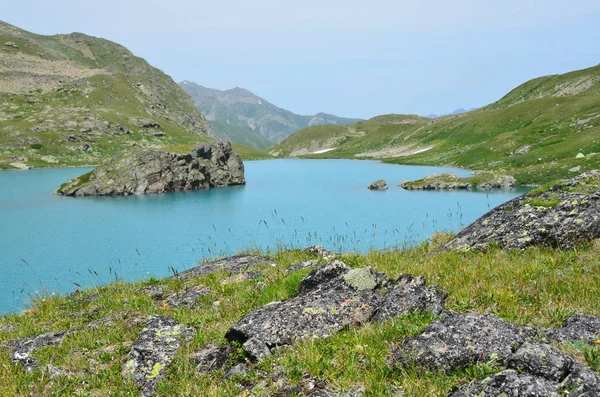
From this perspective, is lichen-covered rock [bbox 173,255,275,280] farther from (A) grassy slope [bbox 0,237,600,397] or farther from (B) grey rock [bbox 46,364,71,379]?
(B) grey rock [bbox 46,364,71,379]

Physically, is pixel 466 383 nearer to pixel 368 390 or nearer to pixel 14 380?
pixel 368 390

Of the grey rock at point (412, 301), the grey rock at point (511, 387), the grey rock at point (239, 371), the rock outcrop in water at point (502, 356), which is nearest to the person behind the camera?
the grey rock at point (511, 387)

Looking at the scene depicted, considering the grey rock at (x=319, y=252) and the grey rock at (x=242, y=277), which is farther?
the grey rock at (x=319, y=252)

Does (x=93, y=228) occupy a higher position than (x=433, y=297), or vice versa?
(x=433, y=297)

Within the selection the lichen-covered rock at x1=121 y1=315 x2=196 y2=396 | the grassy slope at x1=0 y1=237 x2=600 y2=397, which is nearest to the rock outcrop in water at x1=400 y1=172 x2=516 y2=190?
the grassy slope at x1=0 y1=237 x2=600 y2=397

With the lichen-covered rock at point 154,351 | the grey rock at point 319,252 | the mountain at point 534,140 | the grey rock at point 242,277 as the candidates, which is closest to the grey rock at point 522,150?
the mountain at point 534,140

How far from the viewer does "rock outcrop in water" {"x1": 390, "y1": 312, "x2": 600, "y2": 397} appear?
5070mm

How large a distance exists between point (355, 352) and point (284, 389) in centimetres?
142

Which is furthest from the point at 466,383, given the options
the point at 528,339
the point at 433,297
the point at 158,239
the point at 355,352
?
the point at 158,239

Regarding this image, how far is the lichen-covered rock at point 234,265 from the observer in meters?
15.5

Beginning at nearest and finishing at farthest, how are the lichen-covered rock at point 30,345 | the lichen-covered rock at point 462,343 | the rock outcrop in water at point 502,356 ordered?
the rock outcrop in water at point 502,356 → the lichen-covered rock at point 462,343 → the lichen-covered rock at point 30,345

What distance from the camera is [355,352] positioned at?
6965 mm

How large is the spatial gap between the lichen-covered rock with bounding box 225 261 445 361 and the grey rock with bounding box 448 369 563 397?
2713 millimetres

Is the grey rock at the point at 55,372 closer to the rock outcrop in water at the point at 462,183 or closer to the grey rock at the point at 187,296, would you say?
the grey rock at the point at 187,296
